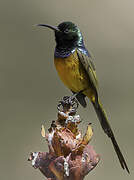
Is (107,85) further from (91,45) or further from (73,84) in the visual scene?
(73,84)

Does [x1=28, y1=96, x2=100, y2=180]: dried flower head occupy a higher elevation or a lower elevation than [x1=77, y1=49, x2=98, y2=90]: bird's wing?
higher

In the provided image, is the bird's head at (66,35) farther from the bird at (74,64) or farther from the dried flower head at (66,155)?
the dried flower head at (66,155)

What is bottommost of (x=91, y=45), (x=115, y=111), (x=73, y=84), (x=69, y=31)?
(x=115, y=111)

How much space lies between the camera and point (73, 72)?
3592 mm

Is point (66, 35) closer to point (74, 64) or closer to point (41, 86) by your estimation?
point (74, 64)

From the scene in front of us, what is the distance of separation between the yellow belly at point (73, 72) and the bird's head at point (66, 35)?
0.09m

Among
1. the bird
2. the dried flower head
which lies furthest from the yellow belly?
the dried flower head

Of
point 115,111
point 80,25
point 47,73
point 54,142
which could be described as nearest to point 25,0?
point 80,25

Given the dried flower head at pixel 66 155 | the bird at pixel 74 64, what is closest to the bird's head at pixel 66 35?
the bird at pixel 74 64

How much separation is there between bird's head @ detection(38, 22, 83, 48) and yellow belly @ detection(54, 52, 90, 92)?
0.09 metres

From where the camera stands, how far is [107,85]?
6.02 metres

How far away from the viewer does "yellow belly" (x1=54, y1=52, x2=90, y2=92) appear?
3576 mm

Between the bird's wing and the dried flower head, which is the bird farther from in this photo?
the dried flower head

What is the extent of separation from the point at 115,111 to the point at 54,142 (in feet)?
14.0
